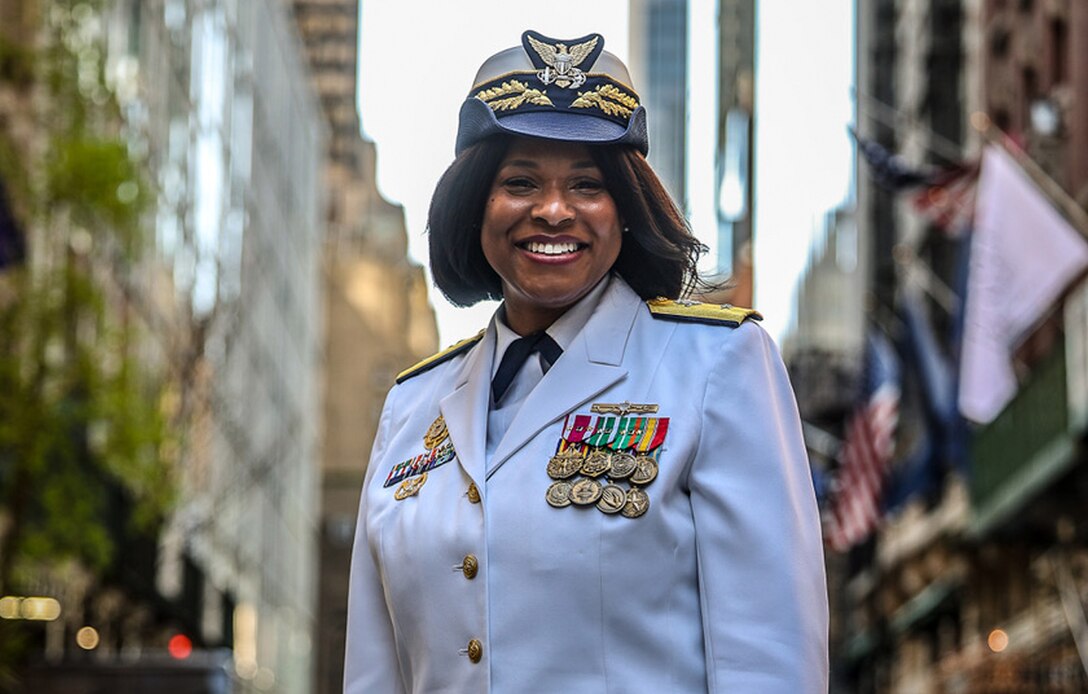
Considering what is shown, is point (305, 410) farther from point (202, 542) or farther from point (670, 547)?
point (670, 547)

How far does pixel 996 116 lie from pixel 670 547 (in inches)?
1527

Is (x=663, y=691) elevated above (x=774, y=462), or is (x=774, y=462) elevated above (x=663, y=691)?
(x=774, y=462)

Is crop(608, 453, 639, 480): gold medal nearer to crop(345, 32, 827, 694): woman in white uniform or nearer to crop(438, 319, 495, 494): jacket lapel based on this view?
crop(345, 32, 827, 694): woman in white uniform

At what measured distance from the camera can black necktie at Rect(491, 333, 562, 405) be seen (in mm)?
4004

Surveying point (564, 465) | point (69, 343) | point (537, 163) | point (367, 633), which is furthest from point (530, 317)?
point (69, 343)

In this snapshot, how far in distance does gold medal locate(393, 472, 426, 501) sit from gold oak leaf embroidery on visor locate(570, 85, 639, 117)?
672 mm

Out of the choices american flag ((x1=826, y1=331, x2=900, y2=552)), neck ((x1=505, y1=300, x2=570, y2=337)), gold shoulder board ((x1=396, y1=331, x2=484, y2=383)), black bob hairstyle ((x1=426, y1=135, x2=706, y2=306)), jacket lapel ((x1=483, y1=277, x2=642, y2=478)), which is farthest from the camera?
american flag ((x1=826, y1=331, x2=900, y2=552))

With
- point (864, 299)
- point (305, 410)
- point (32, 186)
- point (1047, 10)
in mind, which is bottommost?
point (305, 410)

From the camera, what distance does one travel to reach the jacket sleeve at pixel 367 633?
398cm

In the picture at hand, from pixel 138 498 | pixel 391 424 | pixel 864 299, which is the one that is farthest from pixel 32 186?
pixel 864 299

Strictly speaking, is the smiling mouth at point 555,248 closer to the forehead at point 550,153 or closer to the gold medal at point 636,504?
the forehead at point 550,153

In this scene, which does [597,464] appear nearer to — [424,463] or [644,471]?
[644,471]

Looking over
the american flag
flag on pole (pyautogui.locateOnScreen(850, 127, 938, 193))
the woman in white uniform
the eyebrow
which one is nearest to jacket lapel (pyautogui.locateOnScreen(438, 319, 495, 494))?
the woman in white uniform

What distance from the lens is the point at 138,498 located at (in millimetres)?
36656
